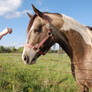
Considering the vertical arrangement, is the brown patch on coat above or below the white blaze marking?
below

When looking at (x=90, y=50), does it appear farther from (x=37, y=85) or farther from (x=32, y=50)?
(x=37, y=85)

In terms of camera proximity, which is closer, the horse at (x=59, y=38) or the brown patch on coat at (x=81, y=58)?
the brown patch on coat at (x=81, y=58)

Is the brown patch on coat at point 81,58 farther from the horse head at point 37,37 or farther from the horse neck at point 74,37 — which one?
the horse head at point 37,37

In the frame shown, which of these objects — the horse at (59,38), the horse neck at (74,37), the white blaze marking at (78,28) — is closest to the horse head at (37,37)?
the horse at (59,38)

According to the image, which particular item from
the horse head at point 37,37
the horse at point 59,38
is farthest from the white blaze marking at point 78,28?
the horse head at point 37,37

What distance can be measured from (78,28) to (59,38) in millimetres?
424

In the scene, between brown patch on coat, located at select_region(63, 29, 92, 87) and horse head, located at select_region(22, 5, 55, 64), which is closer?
brown patch on coat, located at select_region(63, 29, 92, 87)

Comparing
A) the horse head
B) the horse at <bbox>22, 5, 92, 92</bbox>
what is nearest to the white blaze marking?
the horse at <bbox>22, 5, 92, 92</bbox>

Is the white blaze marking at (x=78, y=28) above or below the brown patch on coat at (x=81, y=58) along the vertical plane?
above

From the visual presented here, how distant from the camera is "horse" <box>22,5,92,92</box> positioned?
2.99m

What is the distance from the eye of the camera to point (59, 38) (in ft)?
10.1

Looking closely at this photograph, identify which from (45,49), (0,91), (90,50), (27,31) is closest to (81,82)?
(90,50)

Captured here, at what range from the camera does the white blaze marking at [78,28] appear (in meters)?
3.02

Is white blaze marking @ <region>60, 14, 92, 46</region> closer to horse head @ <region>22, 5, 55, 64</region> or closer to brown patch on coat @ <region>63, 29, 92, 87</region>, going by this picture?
brown patch on coat @ <region>63, 29, 92, 87</region>
